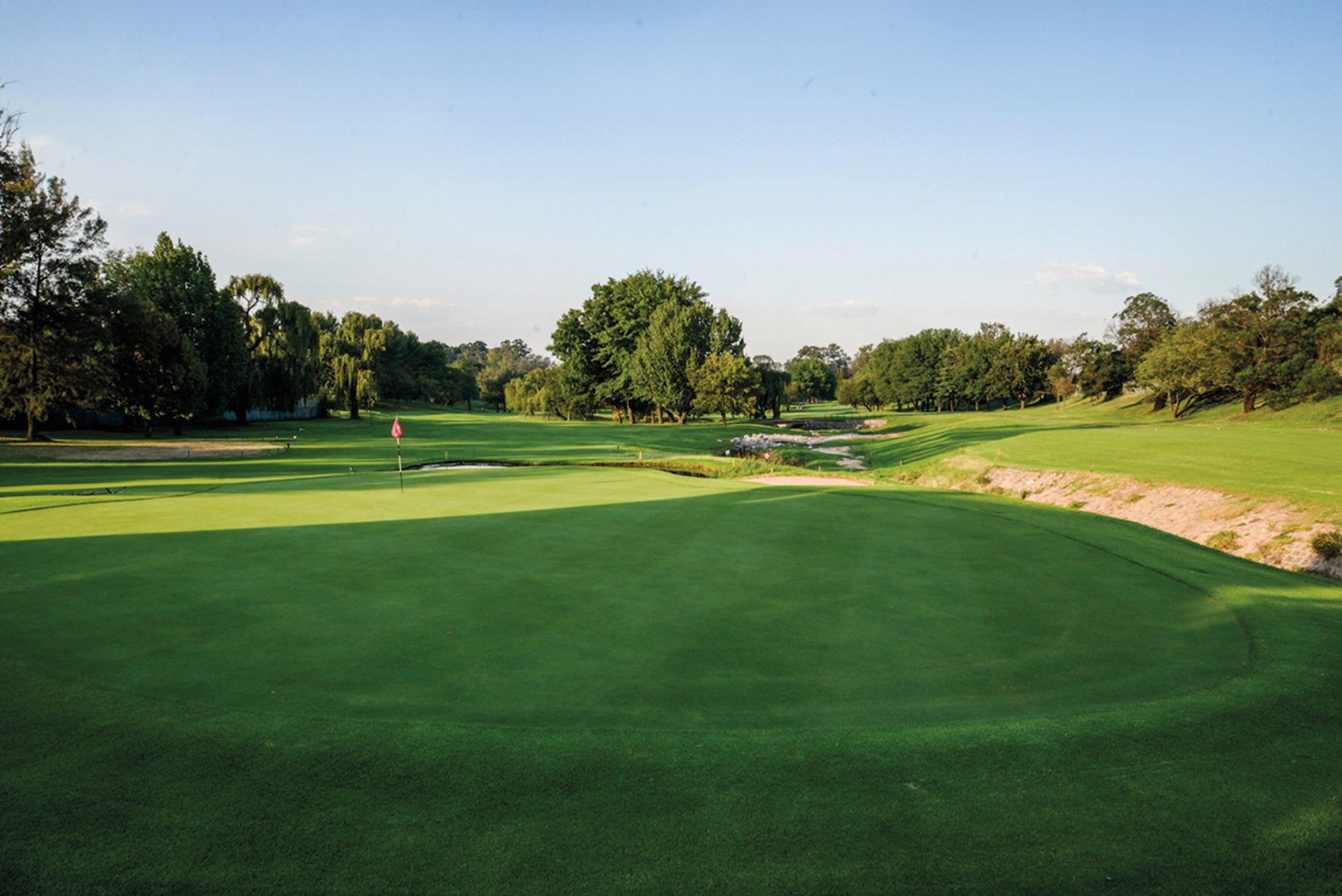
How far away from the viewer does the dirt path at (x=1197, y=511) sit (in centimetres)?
1467

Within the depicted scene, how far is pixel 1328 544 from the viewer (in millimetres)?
14023

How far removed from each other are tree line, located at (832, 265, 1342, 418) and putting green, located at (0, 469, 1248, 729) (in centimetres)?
5573

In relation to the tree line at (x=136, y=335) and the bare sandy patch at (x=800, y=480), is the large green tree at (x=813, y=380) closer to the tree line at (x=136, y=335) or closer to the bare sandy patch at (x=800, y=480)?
the tree line at (x=136, y=335)

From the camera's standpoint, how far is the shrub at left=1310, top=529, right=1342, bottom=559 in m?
13.9

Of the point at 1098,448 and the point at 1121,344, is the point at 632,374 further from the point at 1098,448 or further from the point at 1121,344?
the point at 1121,344

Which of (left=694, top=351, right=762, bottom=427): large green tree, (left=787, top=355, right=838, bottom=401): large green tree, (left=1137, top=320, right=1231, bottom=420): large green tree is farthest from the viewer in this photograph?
(left=787, top=355, right=838, bottom=401): large green tree

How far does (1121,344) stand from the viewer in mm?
78688

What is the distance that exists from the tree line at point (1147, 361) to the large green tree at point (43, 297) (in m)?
78.4

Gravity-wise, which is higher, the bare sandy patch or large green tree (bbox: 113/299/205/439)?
large green tree (bbox: 113/299/205/439)

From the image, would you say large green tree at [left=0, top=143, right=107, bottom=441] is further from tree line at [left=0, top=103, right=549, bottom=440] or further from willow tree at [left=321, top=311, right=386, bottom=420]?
willow tree at [left=321, top=311, right=386, bottom=420]

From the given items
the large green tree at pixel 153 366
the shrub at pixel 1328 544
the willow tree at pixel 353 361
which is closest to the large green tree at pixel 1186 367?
the shrub at pixel 1328 544

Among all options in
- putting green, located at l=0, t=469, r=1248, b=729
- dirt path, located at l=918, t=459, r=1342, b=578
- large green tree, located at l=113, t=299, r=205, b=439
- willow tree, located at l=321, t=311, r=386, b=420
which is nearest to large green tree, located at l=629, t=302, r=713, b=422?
willow tree, located at l=321, t=311, r=386, b=420

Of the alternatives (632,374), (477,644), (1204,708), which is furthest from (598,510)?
(632,374)

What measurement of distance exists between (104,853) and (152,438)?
5019 cm
